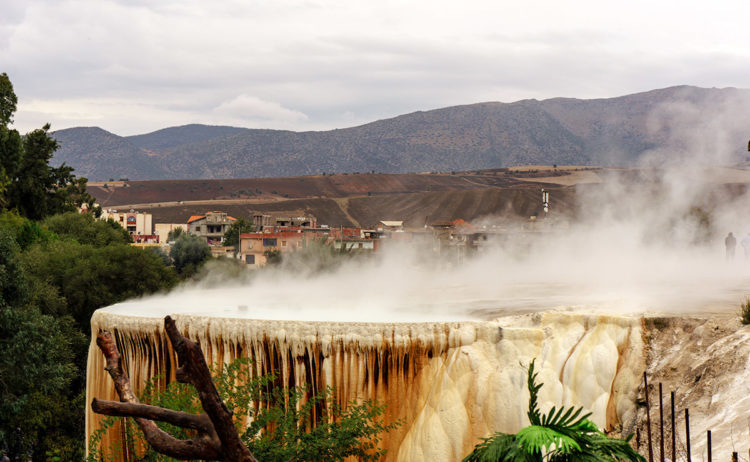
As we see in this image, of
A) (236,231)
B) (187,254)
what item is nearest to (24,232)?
(187,254)

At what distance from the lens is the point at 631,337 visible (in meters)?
13.4

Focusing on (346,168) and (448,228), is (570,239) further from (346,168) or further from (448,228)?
(346,168)

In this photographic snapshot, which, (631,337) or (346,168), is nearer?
(631,337)

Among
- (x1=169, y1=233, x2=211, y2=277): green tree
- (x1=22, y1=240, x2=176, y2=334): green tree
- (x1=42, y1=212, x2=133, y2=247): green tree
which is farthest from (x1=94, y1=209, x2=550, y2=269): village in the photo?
A: (x1=22, y1=240, x2=176, y2=334): green tree

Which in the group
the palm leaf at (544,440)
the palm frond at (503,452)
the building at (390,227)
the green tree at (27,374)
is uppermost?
the building at (390,227)

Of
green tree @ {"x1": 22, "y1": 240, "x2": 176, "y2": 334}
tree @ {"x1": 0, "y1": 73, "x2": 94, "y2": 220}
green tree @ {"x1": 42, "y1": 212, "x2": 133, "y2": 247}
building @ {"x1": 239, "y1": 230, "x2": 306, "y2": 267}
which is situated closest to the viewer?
green tree @ {"x1": 22, "y1": 240, "x2": 176, "y2": 334}

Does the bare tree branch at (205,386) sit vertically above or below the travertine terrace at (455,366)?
above

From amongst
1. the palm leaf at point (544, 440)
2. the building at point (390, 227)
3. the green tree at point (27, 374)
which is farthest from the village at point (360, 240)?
the palm leaf at point (544, 440)

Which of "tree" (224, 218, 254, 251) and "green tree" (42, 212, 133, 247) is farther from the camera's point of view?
"tree" (224, 218, 254, 251)

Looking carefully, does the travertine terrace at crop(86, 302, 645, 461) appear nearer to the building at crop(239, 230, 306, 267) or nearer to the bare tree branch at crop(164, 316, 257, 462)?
the bare tree branch at crop(164, 316, 257, 462)

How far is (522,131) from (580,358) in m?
187

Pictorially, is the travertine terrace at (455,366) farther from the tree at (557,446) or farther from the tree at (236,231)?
the tree at (236,231)

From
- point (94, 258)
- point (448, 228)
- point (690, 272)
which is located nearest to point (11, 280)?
point (94, 258)

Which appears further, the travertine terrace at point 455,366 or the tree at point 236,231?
the tree at point 236,231
